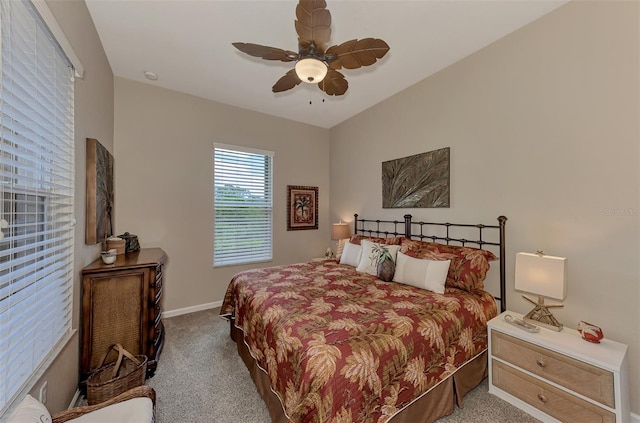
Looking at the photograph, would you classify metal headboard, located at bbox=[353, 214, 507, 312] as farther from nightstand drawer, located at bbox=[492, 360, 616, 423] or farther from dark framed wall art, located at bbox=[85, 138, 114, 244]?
dark framed wall art, located at bbox=[85, 138, 114, 244]

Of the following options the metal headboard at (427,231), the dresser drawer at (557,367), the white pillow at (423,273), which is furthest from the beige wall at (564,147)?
the white pillow at (423,273)

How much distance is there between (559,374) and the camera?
5.57 feet

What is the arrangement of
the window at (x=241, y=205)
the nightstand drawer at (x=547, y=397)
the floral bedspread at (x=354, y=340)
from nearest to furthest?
the floral bedspread at (x=354, y=340) → the nightstand drawer at (x=547, y=397) → the window at (x=241, y=205)

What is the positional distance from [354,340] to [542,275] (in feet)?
5.14

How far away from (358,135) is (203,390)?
3.82 metres

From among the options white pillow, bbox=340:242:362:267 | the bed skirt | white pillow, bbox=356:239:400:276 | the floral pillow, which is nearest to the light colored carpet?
the bed skirt

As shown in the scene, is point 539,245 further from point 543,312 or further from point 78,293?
point 78,293

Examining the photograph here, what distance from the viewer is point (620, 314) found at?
1822 mm

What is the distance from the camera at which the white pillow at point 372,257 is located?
288 centimetres

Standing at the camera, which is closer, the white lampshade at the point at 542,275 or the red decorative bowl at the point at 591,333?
the red decorative bowl at the point at 591,333

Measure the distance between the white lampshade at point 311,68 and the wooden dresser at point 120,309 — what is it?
6.66 ft

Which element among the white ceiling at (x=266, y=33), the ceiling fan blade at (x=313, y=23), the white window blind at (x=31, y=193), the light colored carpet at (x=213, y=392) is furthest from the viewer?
the white ceiling at (x=266, y=33)

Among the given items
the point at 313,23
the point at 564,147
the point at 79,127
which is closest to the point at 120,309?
the point at 79,127

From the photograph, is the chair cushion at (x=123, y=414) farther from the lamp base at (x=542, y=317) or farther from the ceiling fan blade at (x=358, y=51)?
the lamp base at (x=542, y=317)
